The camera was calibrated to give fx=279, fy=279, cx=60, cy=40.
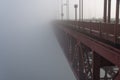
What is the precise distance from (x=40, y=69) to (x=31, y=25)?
1707cm

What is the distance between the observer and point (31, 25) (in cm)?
5344

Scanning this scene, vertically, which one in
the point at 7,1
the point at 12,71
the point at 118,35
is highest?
the point at 7,1

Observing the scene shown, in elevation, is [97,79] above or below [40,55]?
above

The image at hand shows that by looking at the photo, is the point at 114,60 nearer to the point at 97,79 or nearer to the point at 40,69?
the point at 97,79

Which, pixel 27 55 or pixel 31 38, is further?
pixel 31 38

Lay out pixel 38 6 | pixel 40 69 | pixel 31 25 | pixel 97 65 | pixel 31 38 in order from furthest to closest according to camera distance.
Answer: pixel 38 6 → pixel 31 25 → pixel 31 38 → pixel 40 69 → pixel 97 65

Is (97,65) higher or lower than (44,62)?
higher

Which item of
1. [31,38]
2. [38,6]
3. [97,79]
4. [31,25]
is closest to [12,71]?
[31,38]

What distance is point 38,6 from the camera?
193 feet

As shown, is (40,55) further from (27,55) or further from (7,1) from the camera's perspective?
(7,1)

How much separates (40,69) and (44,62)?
2.30 m

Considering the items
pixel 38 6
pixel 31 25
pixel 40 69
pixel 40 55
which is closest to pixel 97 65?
pixel 40 69

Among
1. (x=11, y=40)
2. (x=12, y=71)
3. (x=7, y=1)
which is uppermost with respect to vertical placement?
(x=7, y=1)

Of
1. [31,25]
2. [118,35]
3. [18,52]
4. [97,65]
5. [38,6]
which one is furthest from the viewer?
[38,6]
